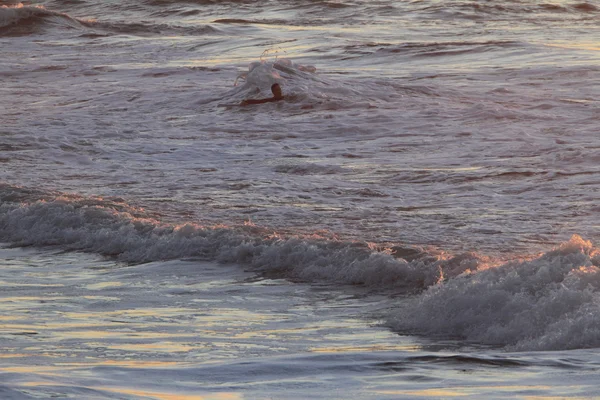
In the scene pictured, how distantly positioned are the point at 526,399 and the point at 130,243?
16.7 feet

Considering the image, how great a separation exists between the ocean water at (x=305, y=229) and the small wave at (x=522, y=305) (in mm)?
15

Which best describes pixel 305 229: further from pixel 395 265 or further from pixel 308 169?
pixel 308 169

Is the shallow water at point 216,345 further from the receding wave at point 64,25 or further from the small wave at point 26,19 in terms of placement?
the small wave at point 26,19

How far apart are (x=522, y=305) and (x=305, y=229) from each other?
3009 mm

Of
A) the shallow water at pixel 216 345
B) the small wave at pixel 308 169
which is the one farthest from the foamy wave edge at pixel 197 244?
the small wave at pixel 308 169

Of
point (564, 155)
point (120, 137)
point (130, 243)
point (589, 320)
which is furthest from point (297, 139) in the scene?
point (589, 320)

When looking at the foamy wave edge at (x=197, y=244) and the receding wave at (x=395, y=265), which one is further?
the foamy wave edge at (x=197, y=244)

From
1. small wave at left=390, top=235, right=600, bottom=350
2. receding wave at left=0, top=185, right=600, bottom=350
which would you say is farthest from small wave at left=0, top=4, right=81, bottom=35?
small wave at left=390, top=235, right=600, bottom=350

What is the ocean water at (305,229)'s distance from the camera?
507 cm

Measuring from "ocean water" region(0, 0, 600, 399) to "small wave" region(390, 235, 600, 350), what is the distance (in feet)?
0.05

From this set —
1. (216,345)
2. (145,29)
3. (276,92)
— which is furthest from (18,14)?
(216,345)

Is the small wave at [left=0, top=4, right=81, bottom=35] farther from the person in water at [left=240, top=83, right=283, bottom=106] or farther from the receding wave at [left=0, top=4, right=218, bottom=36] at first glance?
the person in water at [left=240, top=83, right=283, bottom=106]

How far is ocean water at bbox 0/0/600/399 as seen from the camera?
507cm

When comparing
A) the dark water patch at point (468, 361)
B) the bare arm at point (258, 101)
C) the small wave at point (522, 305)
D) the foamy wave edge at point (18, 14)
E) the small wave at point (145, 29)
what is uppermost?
the dark water patch at point (468, 361)
